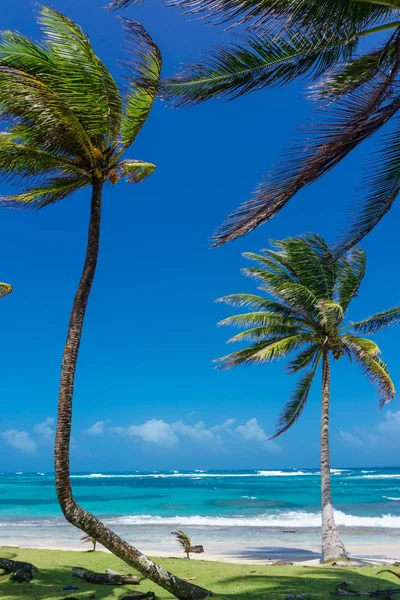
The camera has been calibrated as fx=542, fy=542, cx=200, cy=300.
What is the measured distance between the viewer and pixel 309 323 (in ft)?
54.1

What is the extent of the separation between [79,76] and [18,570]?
308 inches

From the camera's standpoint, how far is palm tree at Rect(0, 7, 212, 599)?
688 cm

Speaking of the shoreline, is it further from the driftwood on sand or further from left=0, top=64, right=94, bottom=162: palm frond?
left=0, top=64, right=94, bottom=162: palm frond

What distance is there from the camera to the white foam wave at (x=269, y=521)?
2784 centimetres

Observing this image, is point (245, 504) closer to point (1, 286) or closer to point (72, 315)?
point (1, 286)

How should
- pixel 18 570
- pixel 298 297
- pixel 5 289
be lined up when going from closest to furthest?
pixel 18 570
pixel 5 289
pixel 298 297

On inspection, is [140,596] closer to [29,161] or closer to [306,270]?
[29,161]

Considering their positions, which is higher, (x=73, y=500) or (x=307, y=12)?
(x=307, y=12)

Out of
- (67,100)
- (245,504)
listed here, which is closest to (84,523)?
(67,100)

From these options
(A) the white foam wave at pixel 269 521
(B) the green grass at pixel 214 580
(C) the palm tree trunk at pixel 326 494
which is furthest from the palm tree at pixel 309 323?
(A) the white foam wave at pixel 269 521

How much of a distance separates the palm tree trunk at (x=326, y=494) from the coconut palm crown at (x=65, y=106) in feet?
34.8

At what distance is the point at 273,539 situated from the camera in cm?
2206

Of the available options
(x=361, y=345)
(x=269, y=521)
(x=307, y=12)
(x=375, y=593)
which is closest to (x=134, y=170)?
(x=307, y=12)

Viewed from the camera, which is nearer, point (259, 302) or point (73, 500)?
point (73, 500)
